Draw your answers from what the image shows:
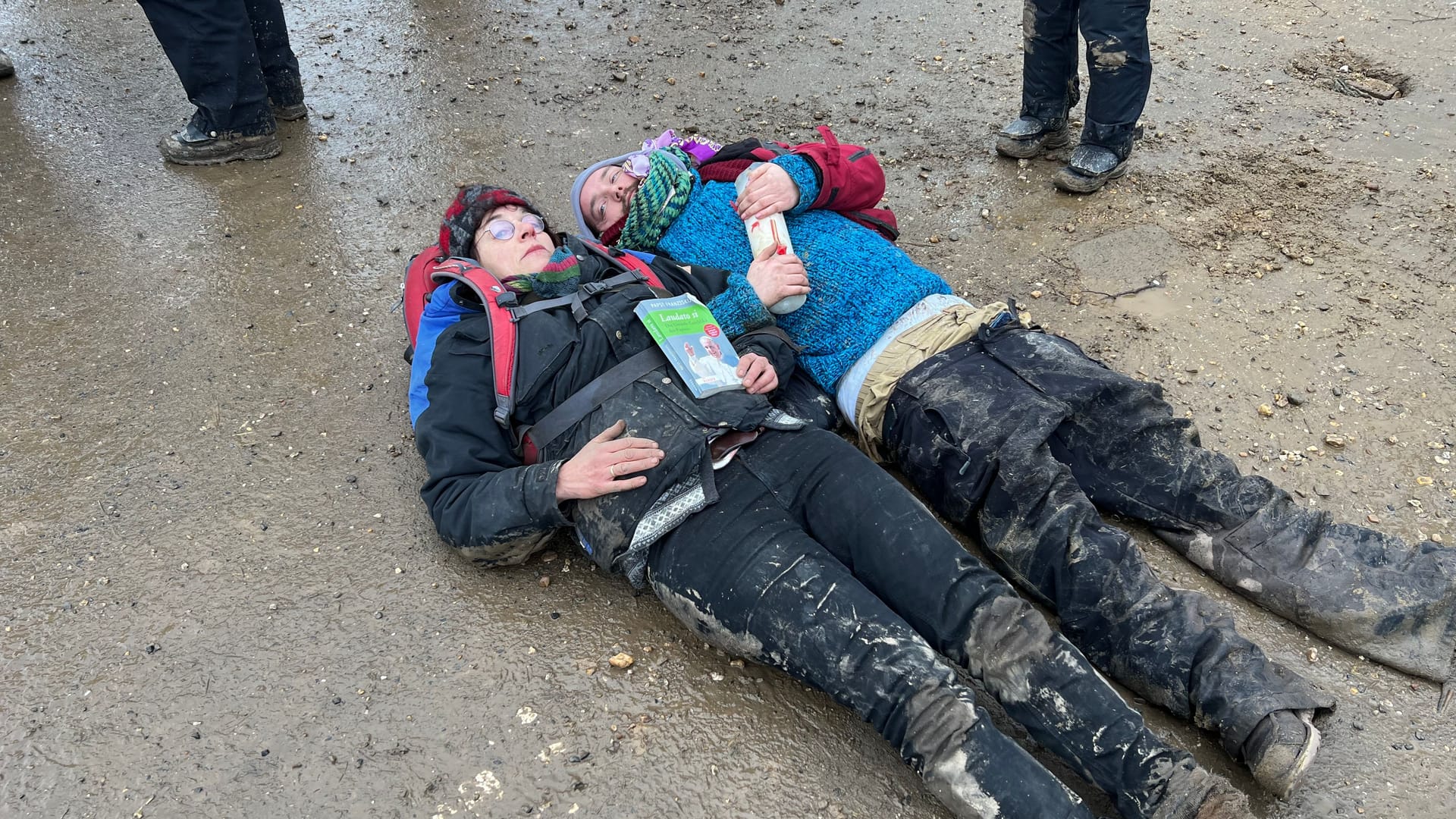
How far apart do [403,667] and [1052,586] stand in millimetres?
1674

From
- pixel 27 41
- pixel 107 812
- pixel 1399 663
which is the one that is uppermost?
pixel 27 41

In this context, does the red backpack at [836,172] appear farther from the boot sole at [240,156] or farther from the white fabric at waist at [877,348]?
the boot sole at [240,156]

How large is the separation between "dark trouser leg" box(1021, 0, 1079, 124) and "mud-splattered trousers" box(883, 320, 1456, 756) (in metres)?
2.00

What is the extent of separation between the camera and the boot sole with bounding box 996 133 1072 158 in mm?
4293

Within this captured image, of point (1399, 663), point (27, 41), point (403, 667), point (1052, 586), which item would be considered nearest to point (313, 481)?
point (403, 667)

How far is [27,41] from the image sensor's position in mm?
5441

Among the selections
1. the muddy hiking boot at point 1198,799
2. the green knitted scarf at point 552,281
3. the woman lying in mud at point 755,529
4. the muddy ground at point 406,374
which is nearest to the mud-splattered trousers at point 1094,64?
the muddy ground at point 406,374

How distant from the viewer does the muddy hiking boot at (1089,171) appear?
4.04 meters

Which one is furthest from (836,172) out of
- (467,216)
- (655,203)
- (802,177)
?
(467,216)

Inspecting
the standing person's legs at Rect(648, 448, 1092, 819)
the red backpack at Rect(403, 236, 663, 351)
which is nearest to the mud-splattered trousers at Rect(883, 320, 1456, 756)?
the standing person's legs at Rect(648, 448, 1092, 819)

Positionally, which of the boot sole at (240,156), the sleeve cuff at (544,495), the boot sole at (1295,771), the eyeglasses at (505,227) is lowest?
the boot sole at (1295,771)

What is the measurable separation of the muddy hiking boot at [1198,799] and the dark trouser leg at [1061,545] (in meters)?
0.20

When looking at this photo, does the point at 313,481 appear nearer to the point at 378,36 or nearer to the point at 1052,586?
the point at 1052,586

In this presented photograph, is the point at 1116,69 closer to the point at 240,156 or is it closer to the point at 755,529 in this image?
the point at 755,529
